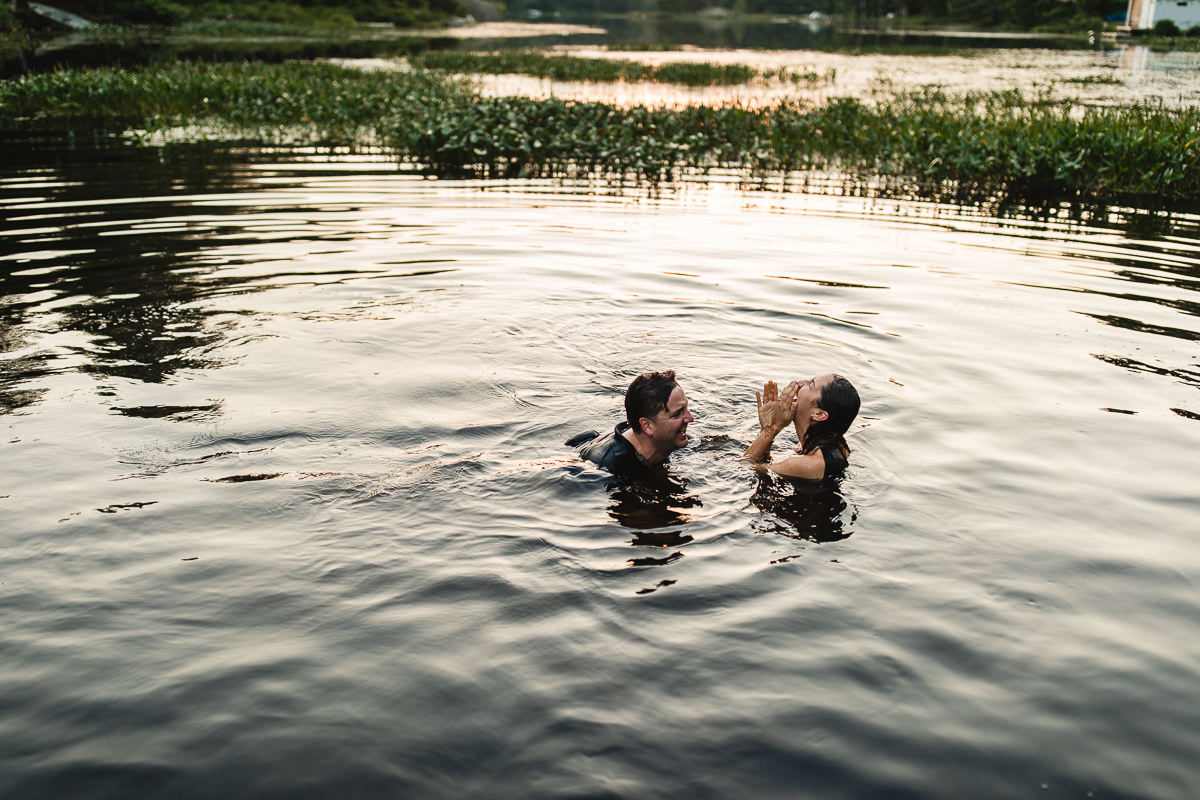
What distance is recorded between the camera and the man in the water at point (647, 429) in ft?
20.4

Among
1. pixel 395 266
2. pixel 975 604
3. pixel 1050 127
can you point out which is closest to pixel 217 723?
pixel 975 604

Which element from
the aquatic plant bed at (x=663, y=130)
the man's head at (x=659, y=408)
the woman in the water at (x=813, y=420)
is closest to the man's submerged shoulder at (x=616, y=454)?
the man's head at (x=659, y=408)

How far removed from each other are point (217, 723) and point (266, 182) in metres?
13.7

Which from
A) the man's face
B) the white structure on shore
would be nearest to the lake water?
the man's face

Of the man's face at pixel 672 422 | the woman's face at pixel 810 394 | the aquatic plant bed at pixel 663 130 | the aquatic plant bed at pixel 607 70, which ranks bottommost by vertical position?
the man's face at pixel 672 422

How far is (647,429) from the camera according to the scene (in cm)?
629

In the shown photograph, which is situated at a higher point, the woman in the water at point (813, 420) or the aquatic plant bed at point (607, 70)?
the aquatic plant bed at point (607, 70)

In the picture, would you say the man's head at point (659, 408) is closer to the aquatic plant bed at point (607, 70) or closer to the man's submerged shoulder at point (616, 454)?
the man's submerged shoulder at point (616, 454)

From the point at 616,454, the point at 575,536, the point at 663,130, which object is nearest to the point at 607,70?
the point at 663,130

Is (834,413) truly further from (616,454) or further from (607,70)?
(607,70)

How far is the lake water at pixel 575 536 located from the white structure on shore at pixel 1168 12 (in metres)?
60.0

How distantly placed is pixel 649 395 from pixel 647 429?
0.80 feet

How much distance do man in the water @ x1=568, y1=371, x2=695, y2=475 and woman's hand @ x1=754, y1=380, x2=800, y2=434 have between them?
1.75 ft

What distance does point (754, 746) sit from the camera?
3.96m
